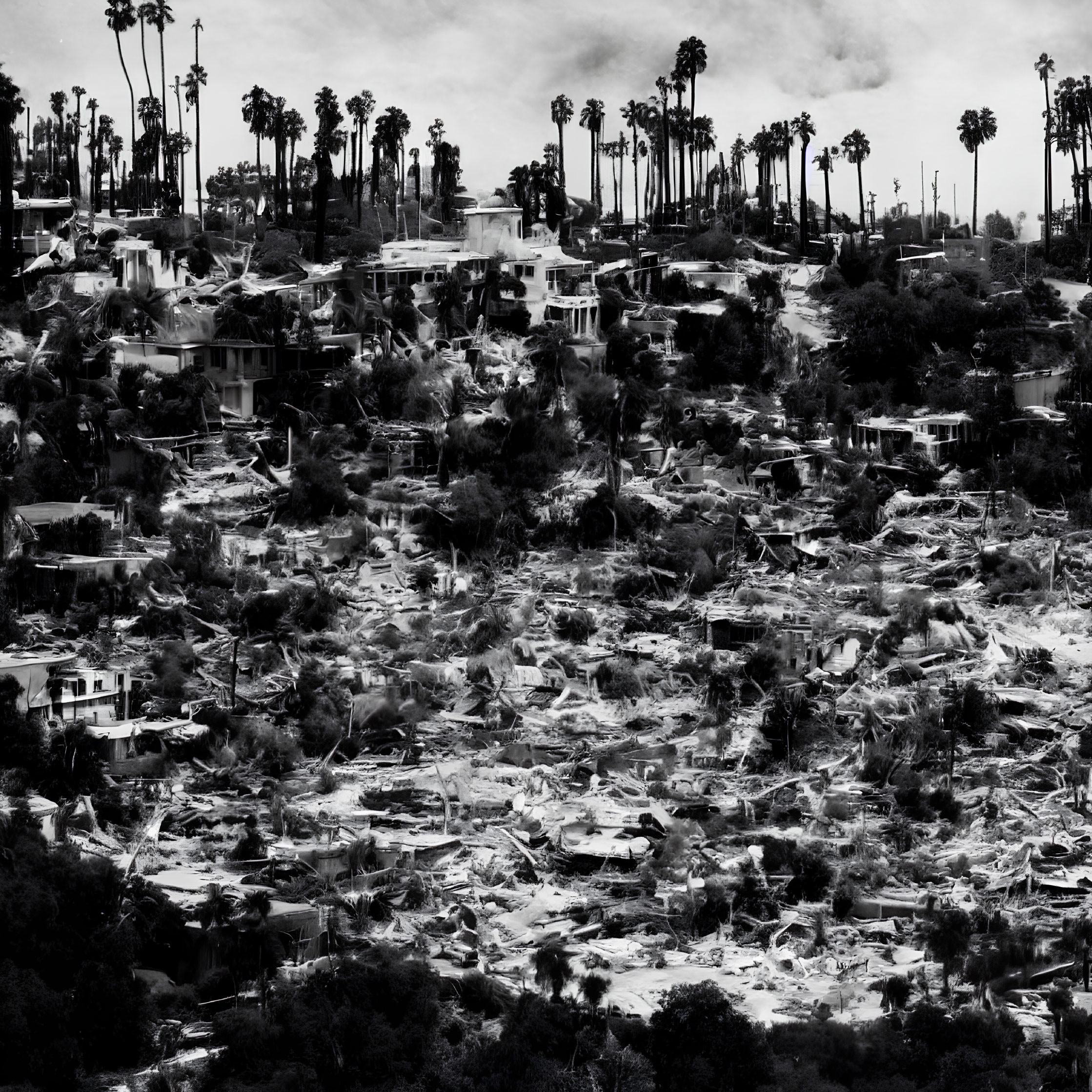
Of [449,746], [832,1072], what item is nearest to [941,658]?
[449,746]

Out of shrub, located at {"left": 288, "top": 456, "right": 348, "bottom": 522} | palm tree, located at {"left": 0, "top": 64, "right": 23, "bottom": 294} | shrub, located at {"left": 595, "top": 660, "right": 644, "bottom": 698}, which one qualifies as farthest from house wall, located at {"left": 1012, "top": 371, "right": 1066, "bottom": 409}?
palm tree, located at {"left": 0, "top": 64, "right": 23, "bottom": 294}

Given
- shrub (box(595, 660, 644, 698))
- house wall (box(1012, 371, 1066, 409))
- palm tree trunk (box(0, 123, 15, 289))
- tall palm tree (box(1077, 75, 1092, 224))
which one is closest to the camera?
shrub (box(595, 660, 644, 698))

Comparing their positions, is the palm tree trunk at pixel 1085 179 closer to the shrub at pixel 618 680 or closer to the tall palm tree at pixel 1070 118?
the tall palm tree at pixel 1070 118

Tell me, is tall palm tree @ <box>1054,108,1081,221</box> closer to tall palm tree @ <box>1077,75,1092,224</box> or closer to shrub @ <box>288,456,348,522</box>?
tall palm tree @ <box>1077,75,1092,224</box>

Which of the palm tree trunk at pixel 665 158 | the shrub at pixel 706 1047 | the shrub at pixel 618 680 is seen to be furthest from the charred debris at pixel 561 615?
the palm tree trunk at pixel 665 158

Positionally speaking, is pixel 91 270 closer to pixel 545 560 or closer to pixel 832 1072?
pixel 545 560
